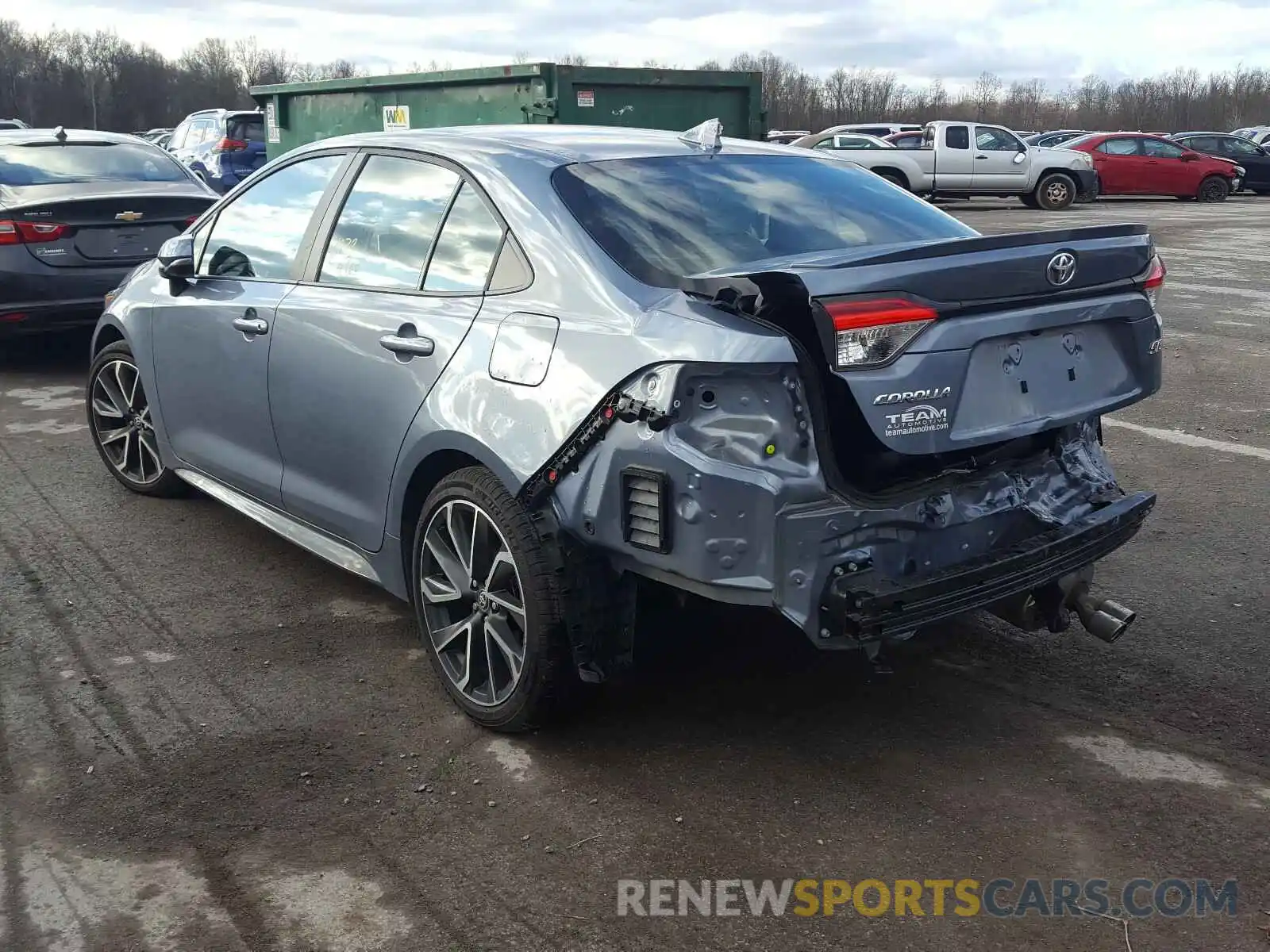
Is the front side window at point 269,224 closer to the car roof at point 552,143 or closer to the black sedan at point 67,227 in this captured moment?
the car roof at point 552,143

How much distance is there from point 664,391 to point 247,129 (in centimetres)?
2047

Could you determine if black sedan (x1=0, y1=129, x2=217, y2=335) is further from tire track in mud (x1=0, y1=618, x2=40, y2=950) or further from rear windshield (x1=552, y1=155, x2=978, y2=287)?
rear windshield (x1=552, y1=155, x2=978, y2=287)

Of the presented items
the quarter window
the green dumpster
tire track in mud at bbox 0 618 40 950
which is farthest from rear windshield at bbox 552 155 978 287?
the green dumpster

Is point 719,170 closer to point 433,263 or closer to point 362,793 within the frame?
point 433,263

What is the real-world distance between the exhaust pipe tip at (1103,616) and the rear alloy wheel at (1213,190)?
27.3 metres

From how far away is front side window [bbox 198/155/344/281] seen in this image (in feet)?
15.0

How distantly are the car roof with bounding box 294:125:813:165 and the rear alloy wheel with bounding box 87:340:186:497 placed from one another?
75.7 inches

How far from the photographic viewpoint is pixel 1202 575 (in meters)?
A: 4.89

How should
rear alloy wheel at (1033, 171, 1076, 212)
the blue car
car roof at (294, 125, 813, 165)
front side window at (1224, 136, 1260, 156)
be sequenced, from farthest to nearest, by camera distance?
front side window at (1224, 136, 1260, 156) < rear alloy wheel at (1033, 171, 1076, 212) < the blue car < car roof at (294, 125, 813, 165)

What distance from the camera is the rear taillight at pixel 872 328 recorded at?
297 cm

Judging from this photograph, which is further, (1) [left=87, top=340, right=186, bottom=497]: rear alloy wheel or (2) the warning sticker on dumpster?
(2) the warning sticker on dumpster

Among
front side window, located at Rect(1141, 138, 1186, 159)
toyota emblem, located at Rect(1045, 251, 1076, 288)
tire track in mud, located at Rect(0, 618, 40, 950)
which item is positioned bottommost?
tire track in mud, located at Rect(0, 618, 40, 950)

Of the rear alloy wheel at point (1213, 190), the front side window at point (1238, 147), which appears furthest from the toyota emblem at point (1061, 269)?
the front side window at point (1238, 147)

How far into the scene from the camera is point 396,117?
43.6 ft
